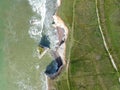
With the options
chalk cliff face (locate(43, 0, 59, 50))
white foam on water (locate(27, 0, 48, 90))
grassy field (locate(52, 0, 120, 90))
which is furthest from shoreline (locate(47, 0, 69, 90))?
white foam on water (locate(27, 0, 48, 90))

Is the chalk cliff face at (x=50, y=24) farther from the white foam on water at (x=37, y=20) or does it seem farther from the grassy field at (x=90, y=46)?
the grassy field at (x=90, y=46)

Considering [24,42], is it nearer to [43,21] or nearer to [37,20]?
[37,20]

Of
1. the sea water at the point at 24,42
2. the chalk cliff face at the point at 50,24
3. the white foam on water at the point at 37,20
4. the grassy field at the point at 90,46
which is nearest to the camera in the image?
the grassy field at the point at 90,46

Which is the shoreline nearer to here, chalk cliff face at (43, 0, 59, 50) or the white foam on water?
chalk cliff face at (43, 0, 59, 50)

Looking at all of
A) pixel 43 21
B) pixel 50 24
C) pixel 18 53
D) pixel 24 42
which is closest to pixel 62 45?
pixel 50 24

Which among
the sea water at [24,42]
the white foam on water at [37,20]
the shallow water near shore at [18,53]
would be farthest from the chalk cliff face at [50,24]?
the shallow water near shore at [18,53]

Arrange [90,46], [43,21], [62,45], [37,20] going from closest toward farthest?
[90,46] < [62,45] < [43,21] < [37,20]
